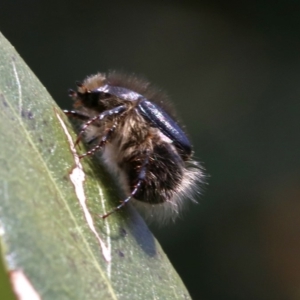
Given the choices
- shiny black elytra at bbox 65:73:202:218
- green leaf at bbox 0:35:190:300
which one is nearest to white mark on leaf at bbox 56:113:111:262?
green leaf at bbox 0:35:190:300

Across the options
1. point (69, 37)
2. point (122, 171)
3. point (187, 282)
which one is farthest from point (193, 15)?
point (122, 171)

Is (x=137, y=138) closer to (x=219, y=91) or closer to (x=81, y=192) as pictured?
(x=81, y=192)

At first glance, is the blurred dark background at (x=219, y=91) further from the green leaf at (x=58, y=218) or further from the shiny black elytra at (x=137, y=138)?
the green leaf at (x=58, y=218)

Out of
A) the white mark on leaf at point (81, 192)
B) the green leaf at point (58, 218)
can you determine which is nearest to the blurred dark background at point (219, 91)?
the green leaf at point (58, 218)

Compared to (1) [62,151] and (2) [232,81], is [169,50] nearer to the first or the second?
(2) [232,81]

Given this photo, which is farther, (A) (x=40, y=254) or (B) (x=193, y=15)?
(B) (x=193, y=15)

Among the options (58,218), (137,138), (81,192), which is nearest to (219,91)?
(137,138)
